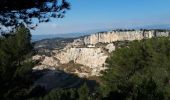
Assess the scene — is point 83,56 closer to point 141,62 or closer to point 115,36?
point 115,36

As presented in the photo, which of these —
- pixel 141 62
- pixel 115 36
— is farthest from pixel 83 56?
pixel 141 62

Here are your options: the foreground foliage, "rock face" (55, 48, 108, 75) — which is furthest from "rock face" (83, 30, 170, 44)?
the foreground foliage

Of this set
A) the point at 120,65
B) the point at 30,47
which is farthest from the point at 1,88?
the point at 120,65

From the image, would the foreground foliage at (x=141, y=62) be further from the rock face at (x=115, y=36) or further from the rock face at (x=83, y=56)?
the rock face at (x=115, y=36)

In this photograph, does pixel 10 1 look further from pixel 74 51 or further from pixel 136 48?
Result: pixel 74 51

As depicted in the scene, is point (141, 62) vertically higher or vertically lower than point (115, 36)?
higher

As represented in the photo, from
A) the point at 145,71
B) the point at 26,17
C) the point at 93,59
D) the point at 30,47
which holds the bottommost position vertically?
the point at 93,59

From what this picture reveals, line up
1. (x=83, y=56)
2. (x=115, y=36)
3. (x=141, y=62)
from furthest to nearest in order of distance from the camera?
(x=115, y=36), (x=83, y=56), (x=141, y=62)

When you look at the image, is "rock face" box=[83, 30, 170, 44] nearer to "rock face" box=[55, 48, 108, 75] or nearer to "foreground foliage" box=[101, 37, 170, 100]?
"rock face" box=[55, 48, 108, 75]

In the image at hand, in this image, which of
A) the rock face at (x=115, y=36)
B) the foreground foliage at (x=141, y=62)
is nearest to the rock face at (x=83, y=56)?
the rock face at (x=115, y=36)

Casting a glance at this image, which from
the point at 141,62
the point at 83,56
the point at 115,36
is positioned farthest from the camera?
the point at 115,36

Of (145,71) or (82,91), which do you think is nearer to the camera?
(82,91)
